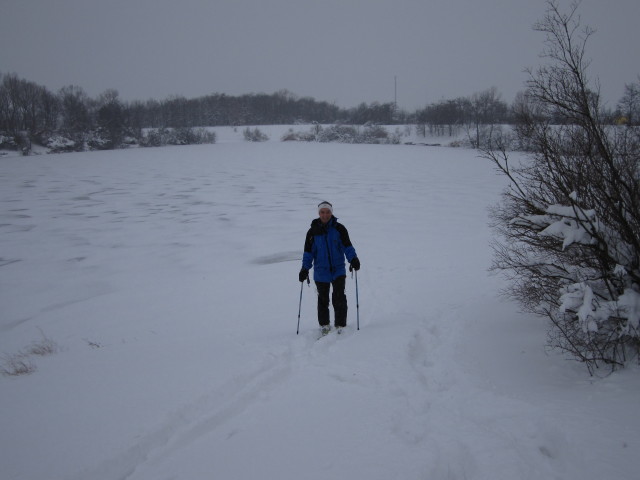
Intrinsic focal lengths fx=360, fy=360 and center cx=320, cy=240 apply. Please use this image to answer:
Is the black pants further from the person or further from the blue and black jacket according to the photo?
the blue and black jacket

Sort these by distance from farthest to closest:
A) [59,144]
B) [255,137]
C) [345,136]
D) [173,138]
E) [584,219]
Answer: [255,137] → [345,136] → [173,138] → [59,144] → [584,219]

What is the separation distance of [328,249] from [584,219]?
3460 mm

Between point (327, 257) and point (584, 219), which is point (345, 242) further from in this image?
point (584, 219)

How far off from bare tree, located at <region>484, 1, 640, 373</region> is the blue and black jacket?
101 inches

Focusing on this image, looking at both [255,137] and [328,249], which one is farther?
[255,137]

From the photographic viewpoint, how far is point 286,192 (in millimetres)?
23250

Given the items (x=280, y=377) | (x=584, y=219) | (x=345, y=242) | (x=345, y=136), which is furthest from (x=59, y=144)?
(x=584, y=219)

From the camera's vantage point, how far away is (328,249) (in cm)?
600

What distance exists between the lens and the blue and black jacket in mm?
5977

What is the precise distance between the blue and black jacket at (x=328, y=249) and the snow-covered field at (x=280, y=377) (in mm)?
1074

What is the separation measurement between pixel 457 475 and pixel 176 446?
260 cm

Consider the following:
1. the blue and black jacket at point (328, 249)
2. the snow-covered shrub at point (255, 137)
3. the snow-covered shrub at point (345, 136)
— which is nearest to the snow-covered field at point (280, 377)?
the blue and black jacket at point (328, 249)

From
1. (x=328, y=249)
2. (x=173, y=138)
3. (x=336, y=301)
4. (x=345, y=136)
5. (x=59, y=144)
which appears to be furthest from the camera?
(x=345, y=136)

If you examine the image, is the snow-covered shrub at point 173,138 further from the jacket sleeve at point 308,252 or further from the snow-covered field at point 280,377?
the jacket sleeve at point 308,252
